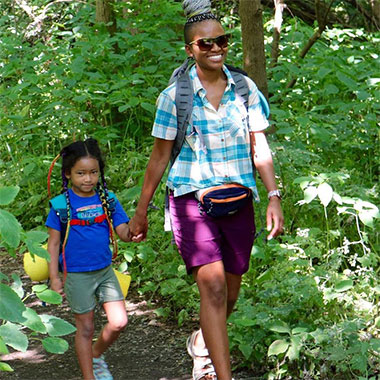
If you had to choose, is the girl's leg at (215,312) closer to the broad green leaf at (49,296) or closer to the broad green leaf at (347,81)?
the broad green leaf at (49,296)

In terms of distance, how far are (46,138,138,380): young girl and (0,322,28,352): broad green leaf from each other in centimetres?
131

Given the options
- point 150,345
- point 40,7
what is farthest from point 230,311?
point 40,7

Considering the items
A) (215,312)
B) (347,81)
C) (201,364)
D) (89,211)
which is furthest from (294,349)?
(347,81)

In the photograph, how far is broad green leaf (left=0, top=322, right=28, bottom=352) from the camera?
2.90 m

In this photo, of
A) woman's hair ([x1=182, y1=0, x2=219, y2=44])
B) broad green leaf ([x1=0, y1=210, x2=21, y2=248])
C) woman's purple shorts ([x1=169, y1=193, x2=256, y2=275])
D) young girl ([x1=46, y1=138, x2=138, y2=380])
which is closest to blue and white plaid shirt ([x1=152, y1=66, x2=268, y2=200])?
woman's purple shorts ([x1=169, y1=193, x2=256, y2=275])

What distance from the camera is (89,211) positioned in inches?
175

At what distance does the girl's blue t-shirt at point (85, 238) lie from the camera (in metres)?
4.37

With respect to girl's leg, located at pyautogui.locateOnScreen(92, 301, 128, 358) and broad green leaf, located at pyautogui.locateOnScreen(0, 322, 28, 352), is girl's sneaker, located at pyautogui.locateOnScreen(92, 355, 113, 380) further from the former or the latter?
broad green leaf, located at pyautogui.locateOnScreen(0, 322, 28, 352)

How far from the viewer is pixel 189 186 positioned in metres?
4.17

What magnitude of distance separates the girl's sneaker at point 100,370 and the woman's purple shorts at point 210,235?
0.86m

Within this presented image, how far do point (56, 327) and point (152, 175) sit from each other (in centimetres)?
144

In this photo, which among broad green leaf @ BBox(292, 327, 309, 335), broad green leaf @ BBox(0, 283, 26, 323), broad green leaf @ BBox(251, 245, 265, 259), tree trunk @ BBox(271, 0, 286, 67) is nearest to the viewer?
broad green leaf @ BBox(0, 283, 26, 323)

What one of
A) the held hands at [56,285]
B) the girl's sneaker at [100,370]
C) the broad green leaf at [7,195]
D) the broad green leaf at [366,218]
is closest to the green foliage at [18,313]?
the broad green leaf at [7,195]

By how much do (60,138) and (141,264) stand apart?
2808 millimetres
